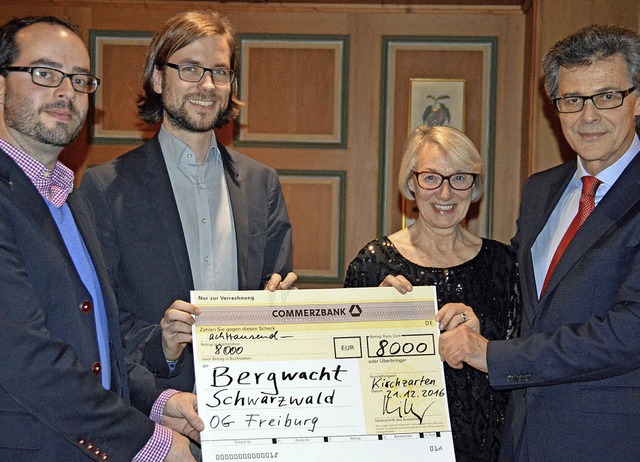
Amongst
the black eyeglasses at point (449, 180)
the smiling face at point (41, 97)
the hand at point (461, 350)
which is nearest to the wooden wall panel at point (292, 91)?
the black eyeglasses at point (449, 180)

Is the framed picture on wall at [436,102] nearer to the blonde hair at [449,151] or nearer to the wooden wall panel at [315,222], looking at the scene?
the wooden wall panel at [315,222]

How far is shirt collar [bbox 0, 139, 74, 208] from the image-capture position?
1.95 m

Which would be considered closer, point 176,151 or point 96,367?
point 96,367

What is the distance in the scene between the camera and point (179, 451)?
2.03 metres

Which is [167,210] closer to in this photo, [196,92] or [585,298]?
[196,92]

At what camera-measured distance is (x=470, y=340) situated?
228 cm

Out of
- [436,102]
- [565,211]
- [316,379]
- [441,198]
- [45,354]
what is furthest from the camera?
[436,102]

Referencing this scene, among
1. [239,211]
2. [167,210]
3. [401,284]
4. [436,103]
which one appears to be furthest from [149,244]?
[436,103]

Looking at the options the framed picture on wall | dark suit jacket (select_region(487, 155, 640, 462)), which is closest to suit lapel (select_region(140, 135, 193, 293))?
dark suit jacket (select_region(487, 155, 640, 462))

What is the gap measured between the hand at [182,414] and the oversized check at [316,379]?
0.07m

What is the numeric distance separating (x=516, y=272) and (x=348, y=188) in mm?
2223

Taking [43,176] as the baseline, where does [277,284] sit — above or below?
below

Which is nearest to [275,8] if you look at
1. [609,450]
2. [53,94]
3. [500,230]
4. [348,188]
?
[348,188]

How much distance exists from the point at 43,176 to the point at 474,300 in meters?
1.30
